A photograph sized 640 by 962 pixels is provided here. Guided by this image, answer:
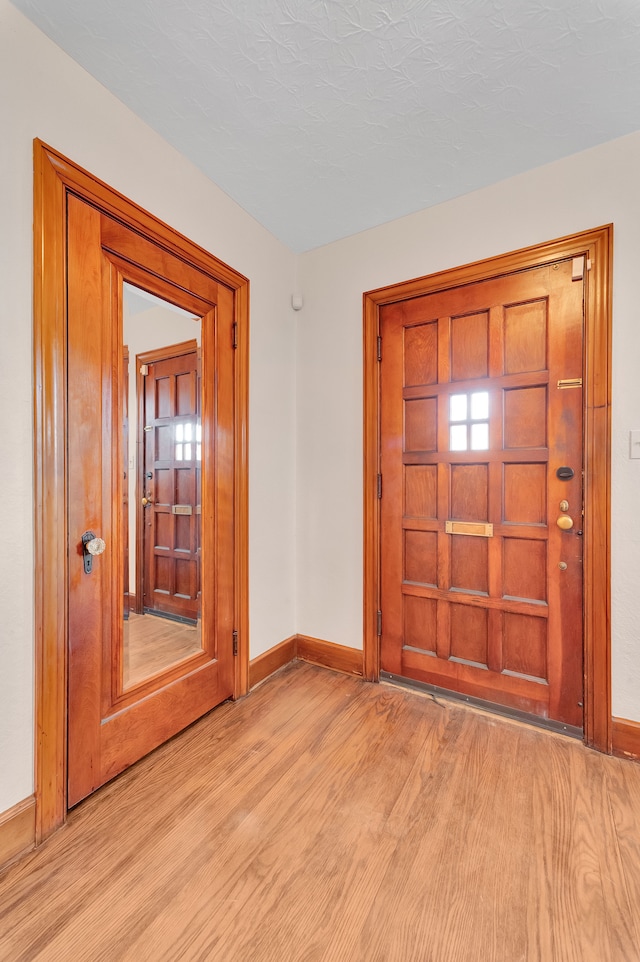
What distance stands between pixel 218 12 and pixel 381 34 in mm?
513

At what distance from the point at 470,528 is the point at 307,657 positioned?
130 cm

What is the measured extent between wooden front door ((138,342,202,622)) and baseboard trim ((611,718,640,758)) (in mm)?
1910

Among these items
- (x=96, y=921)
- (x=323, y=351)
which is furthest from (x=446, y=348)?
(x=96, y=921)

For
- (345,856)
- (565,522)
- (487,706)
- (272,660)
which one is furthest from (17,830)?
(565,522)

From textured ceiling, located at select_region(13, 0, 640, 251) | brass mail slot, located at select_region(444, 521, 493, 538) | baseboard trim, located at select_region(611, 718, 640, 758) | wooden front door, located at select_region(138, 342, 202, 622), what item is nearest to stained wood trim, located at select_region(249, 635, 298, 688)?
wooden front door, located at select_region(138, 342, 202, 622)

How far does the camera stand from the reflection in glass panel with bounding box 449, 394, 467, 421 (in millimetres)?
2051

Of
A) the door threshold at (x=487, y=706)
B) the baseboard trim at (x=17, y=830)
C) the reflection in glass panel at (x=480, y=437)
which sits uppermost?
the reflection in glass panel at (x=480, y=437)

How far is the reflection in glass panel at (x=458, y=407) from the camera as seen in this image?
205cm

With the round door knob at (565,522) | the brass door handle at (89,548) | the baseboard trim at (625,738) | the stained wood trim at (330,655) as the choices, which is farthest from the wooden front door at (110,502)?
the baseboard trim at (625,738)

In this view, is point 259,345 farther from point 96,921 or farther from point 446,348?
point 96,921

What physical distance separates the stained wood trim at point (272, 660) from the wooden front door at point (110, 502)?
0.89 feet

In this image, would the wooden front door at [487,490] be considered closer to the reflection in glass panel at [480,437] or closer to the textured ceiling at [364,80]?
the reflection in glass panel at [480,437]

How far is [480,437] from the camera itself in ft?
6.63

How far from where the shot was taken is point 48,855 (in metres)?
1.23
